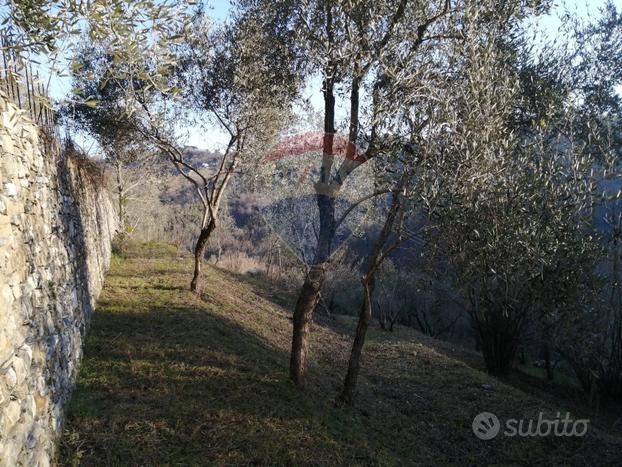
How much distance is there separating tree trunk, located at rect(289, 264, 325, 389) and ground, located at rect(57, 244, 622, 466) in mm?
257

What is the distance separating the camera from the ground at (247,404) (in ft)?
19.0

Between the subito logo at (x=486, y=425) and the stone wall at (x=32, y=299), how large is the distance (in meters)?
7.36

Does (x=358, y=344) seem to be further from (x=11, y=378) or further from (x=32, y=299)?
(x=11, y=378)

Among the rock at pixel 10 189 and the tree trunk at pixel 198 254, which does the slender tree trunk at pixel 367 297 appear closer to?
the rock at pixel 10 189

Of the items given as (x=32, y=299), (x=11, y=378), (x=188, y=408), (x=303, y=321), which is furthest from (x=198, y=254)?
(x=11, y=378)

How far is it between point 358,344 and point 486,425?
3.35 metres

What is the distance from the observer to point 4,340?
371cm

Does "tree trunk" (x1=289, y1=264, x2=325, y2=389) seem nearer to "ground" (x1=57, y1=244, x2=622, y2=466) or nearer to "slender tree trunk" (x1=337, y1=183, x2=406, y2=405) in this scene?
"ground" (x1=57, y1=244, x2=622, y2=466)

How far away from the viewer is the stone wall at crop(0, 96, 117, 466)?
3.84 metres

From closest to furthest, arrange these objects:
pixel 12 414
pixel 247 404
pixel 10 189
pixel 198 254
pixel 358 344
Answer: pixel 12 414
pixel 10 189
pixel 247 404
pixel 358 344
pixel 198 254

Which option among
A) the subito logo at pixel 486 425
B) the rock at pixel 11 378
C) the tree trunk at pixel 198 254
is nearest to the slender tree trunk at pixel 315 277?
the subito logo at pixel 486 425

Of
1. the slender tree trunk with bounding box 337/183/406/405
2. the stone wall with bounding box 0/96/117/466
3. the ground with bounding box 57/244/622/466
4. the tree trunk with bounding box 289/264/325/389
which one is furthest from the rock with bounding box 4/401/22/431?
the slender tree trunk with bounding box 337/183/406/405

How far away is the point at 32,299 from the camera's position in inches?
187

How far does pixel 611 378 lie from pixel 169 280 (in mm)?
14357
